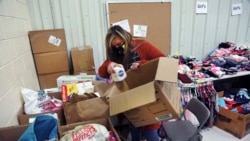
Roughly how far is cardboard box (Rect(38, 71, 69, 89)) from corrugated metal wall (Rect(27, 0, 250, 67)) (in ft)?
1.50

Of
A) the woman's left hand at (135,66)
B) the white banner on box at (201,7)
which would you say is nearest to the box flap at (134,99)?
the woman's left hand at (135,66)

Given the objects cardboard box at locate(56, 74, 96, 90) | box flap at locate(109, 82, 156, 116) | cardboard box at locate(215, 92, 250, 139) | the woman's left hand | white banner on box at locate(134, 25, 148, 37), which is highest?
white banner on box at locate(134, 25, 148, 37)

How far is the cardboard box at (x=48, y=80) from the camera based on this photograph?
6.62ft

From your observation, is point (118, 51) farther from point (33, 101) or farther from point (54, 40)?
point (54, 40)

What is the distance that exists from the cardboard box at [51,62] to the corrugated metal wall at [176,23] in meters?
0.31

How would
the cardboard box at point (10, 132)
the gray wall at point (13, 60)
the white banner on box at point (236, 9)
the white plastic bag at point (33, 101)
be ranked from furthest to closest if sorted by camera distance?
the white banner on box at point (236, 9), the white plastic bag at point (33, 101), the gray wall at point (13, 60), the cardboard box at point (10, 132)

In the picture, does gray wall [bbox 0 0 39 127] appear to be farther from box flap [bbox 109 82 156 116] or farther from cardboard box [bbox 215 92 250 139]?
cardboard box [bbox 215 92 250 139]

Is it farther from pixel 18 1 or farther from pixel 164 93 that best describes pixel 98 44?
pixel 164 93

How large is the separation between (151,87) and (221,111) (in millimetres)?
1787

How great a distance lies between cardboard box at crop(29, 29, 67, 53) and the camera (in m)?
1.90

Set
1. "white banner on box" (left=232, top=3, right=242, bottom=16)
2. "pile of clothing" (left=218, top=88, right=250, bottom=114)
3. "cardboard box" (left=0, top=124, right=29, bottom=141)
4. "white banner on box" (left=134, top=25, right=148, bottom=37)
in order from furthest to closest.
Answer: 1. "white banner on box" (left=232, top=3, right=242, bottom=16)
2. "white banner on box" (left=134, top=25, right=148, bottom=37)
3. "pile of clothing" (left=218, top=88, right=250, bottom=114)
4. "cardboard box" (left=0, top=124, right=29, bottom=141)

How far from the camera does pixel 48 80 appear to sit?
2.04 meters

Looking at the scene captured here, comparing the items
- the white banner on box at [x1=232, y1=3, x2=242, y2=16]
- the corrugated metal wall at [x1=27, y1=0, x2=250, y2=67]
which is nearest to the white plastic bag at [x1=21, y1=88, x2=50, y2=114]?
the corrugated metal wall at [x1=27, y1=0, x2=250, y2=67]

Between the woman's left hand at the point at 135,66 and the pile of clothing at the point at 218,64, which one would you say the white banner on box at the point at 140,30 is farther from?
the woman's left hand at the point at 135,66
